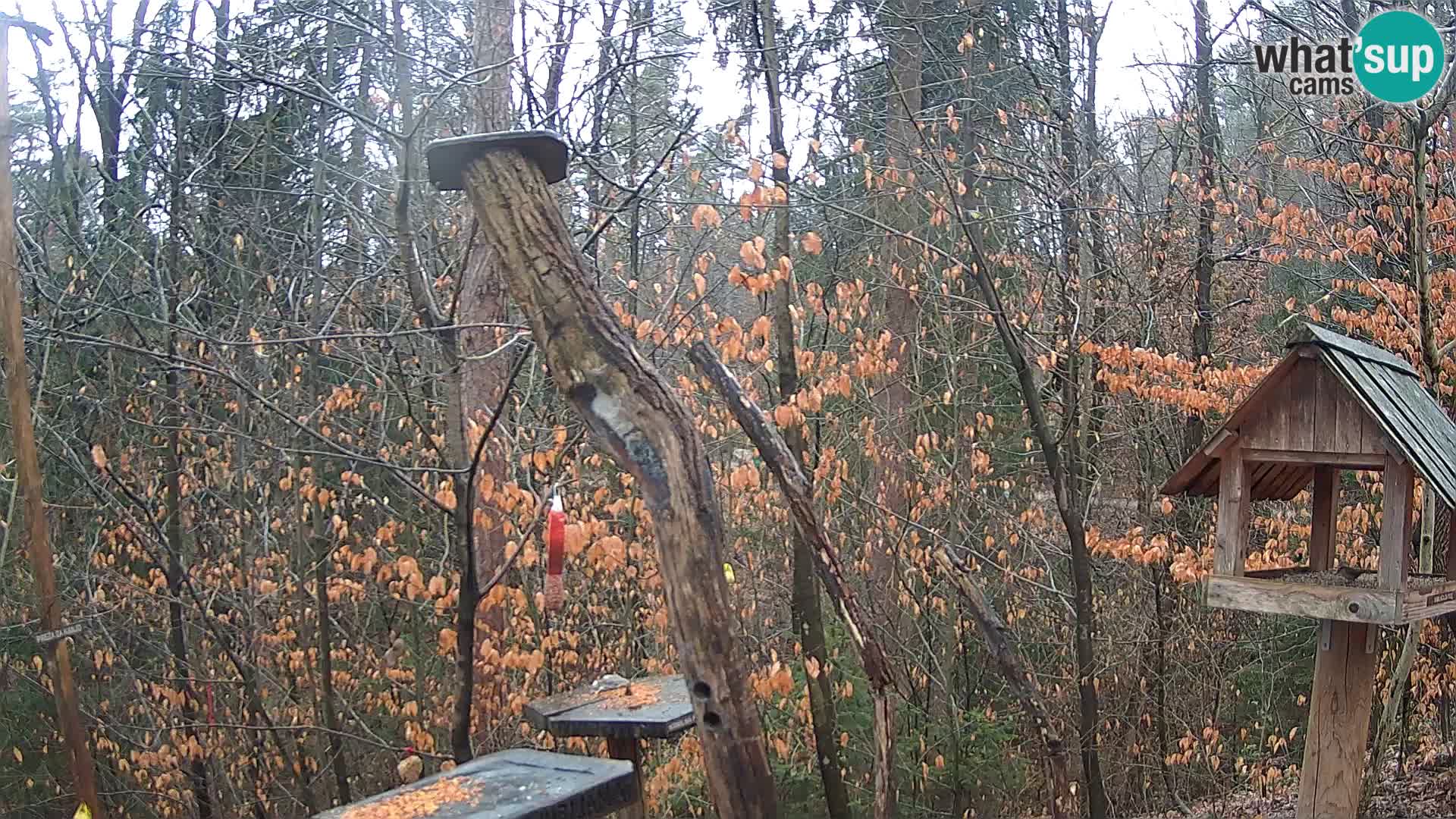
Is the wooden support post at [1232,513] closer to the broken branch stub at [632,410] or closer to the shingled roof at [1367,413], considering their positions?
the shingled roof at [1367,413]

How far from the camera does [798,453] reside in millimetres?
6625

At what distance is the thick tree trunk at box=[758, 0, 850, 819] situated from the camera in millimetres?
6297

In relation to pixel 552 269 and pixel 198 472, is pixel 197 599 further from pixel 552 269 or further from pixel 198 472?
pixel 552 269

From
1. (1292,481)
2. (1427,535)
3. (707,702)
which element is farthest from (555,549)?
(1427,535)

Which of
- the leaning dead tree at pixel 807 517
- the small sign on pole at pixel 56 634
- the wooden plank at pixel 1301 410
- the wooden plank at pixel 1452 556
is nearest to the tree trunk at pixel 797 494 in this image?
the leaning dead tree at pixel 807 517

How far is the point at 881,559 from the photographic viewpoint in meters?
8.90

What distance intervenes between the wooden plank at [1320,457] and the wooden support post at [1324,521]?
573 mm

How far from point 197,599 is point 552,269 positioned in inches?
185

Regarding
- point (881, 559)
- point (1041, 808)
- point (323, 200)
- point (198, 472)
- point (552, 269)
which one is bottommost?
point (1041, 808)

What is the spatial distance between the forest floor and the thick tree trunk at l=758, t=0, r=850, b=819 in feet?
9.00

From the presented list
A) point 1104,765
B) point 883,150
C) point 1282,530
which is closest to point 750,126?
point 883,150

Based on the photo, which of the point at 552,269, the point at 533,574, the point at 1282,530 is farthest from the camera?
the point at 533,574

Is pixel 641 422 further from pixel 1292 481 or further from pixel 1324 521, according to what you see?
pixel 1292 481

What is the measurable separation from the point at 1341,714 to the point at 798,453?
3.19 metres
